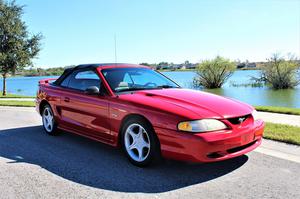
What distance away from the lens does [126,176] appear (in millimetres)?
4242

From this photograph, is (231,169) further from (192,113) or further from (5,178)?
(5,178)

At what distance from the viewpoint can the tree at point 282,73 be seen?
107ft

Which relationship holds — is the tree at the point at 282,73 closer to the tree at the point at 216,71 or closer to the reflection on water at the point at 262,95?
the reflection on water at the point at 262,95

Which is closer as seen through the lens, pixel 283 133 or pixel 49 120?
pixel 283 133

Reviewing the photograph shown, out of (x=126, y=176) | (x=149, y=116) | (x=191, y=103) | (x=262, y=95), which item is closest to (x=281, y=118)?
(x=191, y=103)

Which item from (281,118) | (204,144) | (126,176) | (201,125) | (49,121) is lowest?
(126,176)

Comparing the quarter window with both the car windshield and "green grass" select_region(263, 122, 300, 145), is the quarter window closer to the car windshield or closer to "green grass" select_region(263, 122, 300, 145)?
the car windshield

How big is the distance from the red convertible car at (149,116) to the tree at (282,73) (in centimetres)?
2986

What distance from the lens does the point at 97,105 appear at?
17.1 ft

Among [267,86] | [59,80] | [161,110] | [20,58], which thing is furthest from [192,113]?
[267,86]

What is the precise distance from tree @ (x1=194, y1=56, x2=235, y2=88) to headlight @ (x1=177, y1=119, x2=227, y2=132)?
113 ft

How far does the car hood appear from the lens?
417cm

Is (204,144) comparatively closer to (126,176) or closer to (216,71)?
(126,176)

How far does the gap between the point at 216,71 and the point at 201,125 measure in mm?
35019
